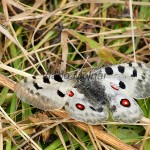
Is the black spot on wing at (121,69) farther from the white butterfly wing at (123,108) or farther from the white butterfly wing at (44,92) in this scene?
the white butterfly wing at (44,92)

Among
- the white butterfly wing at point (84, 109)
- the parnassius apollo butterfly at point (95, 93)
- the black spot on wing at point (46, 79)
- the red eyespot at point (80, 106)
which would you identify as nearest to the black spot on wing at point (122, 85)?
the parnassius apollo butterfly at point (95, 93)

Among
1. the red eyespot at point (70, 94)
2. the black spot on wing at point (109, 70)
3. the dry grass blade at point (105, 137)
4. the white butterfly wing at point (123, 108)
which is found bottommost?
the dry grass blade at point (105, 137)

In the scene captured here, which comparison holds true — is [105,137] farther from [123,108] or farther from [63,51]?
[63,51]

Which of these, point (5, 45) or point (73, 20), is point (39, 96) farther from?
point (73, 20)

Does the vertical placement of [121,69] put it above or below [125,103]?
above

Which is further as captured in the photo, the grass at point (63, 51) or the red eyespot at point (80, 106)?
the grass at point (63, 51)

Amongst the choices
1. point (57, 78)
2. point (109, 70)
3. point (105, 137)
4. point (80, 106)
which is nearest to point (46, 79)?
point (57, 78)

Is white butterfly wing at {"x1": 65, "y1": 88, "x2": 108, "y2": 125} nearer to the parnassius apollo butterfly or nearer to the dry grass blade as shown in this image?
the parnassius apollo butterfly
